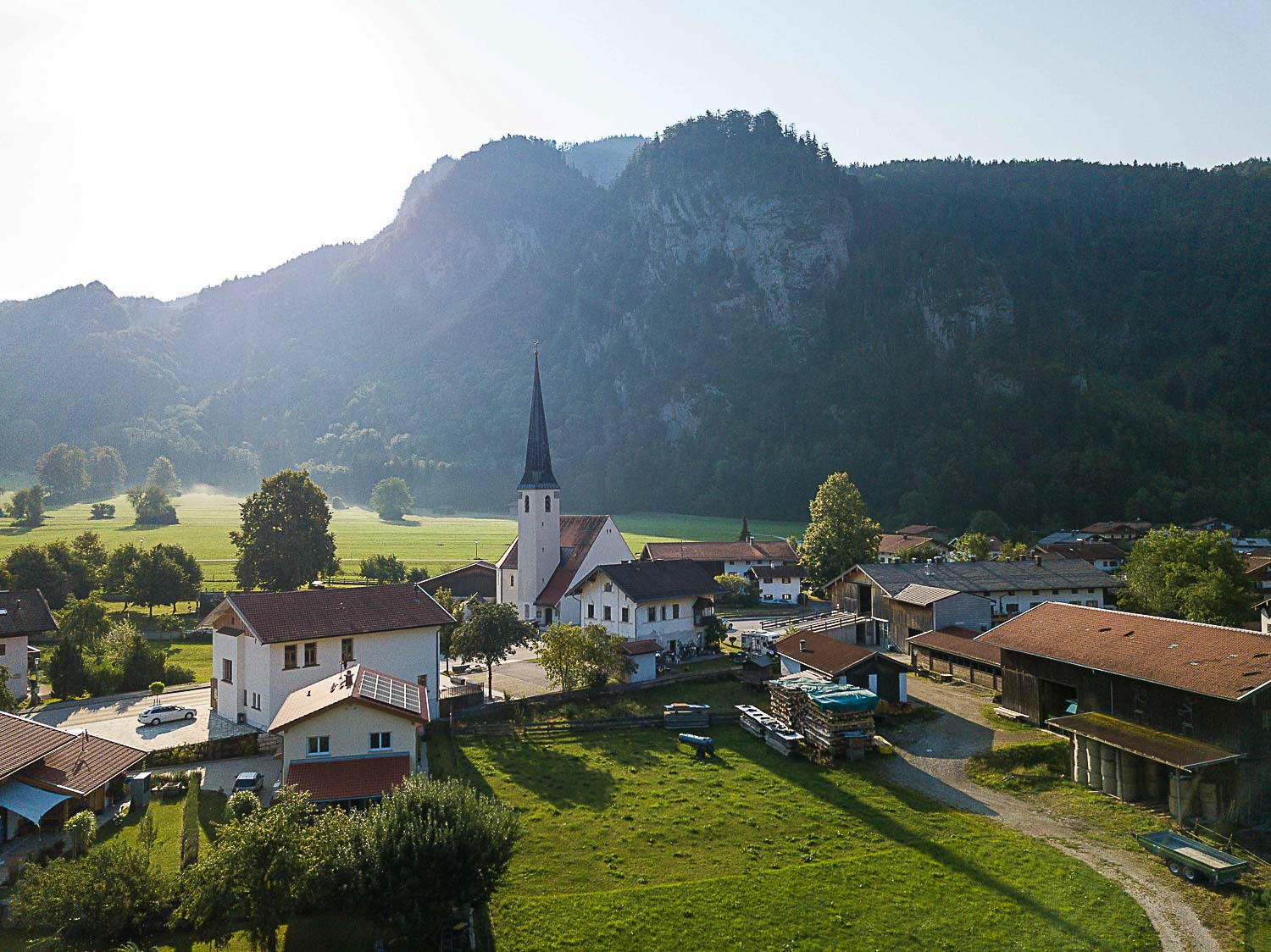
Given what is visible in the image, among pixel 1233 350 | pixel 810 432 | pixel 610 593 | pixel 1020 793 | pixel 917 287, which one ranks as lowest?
pixel 1020 793

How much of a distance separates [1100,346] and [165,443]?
778 feet

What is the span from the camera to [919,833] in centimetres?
2100

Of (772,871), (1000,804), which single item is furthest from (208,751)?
(1000,804)

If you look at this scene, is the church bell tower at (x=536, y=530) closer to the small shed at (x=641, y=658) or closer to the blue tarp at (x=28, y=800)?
the small shed at (x=641, y=658)

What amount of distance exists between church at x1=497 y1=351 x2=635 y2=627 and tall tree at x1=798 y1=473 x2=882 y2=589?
18037mm

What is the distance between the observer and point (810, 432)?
18025cm

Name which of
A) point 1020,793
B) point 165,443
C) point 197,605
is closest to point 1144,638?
point 1020,793

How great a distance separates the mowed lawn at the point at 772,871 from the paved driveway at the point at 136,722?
40.0 ft

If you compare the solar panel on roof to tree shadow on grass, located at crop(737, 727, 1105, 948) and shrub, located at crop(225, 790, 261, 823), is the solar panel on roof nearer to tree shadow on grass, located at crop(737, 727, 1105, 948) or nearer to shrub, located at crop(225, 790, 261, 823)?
shrub, located at crop(225, 790, 261, 823)

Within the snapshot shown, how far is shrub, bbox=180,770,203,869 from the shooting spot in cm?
1769

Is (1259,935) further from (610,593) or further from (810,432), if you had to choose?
(810,432)

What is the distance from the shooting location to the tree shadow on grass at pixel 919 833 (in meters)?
16.6

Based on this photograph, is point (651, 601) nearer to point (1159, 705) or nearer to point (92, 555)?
point (1159, 705)

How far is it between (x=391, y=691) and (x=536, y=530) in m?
31.0
